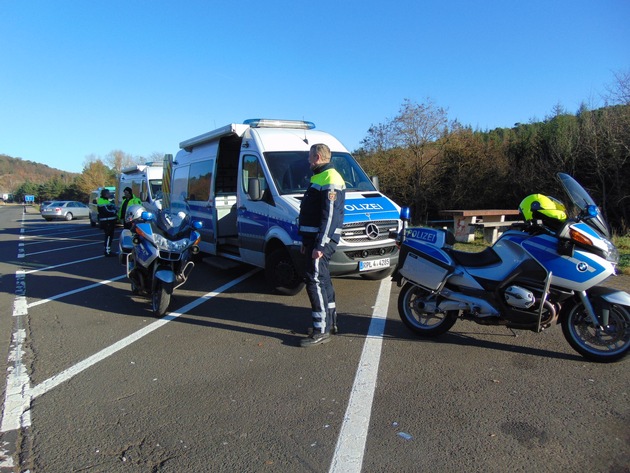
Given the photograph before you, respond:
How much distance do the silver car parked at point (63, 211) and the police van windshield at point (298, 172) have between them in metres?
31.9

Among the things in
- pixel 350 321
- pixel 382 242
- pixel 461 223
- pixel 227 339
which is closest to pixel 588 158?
pixel 461 223

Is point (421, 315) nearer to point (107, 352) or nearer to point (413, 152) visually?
point (107, 352)

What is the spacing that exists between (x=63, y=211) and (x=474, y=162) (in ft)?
97.3

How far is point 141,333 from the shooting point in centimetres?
534

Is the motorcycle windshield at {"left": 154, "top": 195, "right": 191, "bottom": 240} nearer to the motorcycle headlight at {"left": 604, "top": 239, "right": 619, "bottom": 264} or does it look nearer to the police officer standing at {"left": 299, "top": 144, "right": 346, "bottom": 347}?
the police officer standing at {"left": 299, "top": 144, "right": 346, "bottom": 347}

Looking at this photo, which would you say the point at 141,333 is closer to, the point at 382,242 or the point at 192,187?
the point at 382,242

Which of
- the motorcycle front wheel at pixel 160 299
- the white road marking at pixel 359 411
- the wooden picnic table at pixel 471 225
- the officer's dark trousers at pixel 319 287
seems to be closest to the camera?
the white road marking at pixel 359 411

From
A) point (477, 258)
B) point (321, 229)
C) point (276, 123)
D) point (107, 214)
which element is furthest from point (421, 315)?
point (107, 214)

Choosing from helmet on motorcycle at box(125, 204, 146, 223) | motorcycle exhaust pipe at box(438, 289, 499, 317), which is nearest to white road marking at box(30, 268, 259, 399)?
Result: helmet on motorcycle at box(125, 204, 146, 223)

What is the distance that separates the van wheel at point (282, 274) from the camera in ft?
22.1

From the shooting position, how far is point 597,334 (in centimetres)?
409

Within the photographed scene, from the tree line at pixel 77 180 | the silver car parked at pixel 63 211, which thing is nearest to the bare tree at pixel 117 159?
the tree line at pixel 77 180

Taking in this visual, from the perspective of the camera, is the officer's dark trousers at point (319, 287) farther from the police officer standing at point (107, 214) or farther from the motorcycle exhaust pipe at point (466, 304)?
the police officer standing at point (107, 214)

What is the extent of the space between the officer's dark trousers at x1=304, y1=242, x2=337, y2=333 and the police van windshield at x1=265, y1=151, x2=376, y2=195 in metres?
2.31
